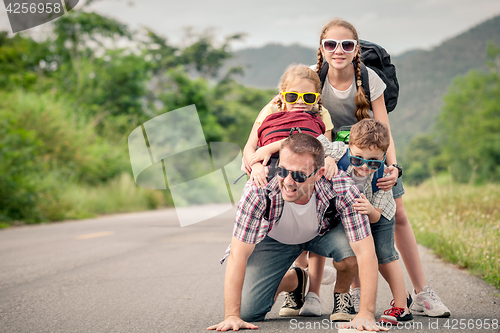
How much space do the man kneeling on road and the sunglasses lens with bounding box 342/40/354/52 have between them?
993mm

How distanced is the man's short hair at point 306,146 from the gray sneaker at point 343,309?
996 millimetres

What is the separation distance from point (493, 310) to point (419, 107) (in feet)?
435

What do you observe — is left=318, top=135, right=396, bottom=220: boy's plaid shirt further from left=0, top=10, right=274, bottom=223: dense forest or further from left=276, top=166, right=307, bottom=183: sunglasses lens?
left=0, top=10, right=274, bottom=223: dense forest

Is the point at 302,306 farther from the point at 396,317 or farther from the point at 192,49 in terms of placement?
the point at 192,49

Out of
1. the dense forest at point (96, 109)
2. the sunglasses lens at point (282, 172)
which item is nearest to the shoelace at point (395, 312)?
the sunglasses lens at point (282, 172)

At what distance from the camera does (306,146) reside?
3.11 metres

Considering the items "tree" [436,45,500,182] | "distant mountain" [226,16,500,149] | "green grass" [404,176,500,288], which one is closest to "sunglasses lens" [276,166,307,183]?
"green grass" [404,176,500,288]

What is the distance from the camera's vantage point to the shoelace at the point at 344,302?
3.54 meters

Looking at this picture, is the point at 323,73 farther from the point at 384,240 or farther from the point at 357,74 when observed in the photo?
the point at 384,240

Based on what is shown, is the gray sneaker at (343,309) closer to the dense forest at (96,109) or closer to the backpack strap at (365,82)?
the backpack strap at (365,82)

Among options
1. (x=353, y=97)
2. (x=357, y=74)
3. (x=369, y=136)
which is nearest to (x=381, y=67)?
(x=357, y=74)

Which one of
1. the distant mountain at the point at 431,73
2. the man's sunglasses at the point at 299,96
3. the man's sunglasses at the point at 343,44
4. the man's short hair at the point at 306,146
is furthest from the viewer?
the distant mountain at the point at 431,73

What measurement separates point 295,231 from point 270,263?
0.37m

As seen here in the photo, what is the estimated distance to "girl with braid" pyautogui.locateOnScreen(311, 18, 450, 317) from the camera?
381 centimetres
